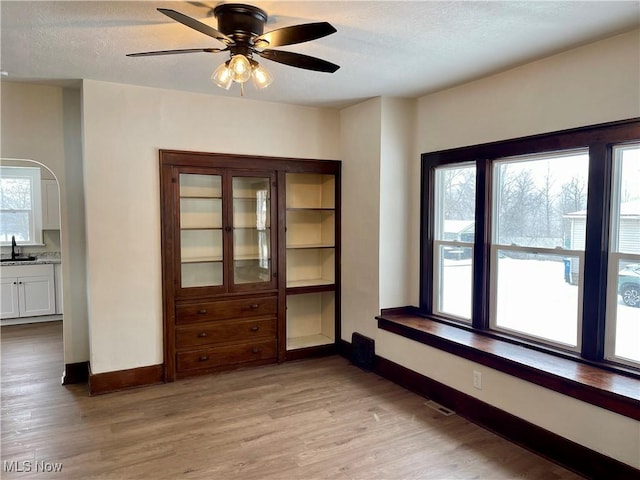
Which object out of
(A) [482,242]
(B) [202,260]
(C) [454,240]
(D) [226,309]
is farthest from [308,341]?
(A) [482,242]

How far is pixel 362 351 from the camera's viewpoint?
439 centimetres

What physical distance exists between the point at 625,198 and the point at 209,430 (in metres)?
3.24

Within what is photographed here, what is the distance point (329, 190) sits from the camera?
4914 mm

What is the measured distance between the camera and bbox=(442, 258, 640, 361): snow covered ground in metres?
2.70

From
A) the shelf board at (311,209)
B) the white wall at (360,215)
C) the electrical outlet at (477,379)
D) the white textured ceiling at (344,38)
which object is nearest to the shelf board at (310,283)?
the white wall at (360,215)

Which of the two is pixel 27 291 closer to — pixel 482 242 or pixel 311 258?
pixel 311 258

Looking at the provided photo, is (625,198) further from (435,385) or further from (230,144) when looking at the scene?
(230,144)

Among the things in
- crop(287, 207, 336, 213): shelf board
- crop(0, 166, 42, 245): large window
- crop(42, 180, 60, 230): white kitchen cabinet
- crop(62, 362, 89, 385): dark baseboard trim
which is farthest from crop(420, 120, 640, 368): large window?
crop(0, 166, 42, 245): large window

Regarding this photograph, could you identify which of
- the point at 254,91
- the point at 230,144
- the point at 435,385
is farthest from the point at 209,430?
the point at 254,91

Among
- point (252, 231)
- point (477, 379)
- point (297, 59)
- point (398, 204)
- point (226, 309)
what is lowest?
point (477, 379)

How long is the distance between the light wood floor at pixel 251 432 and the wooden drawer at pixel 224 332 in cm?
35

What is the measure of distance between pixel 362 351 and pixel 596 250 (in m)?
2.38

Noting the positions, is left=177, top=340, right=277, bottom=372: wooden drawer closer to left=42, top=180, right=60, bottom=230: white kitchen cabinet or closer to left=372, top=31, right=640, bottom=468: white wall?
Result: left=372, top=31, right=640, bottom=468: white wall

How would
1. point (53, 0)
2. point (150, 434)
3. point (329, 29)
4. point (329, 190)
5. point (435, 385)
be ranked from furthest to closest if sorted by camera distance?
point (329, 190) < point (435, 385) < point (150, 434) < point (53, 0) < point (329, 29)
